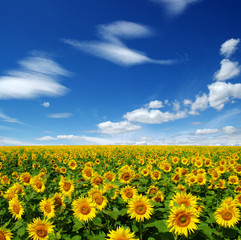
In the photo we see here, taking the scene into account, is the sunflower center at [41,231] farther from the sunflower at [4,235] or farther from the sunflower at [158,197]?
the sunflower at [158,197]

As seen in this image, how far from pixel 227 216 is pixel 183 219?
132cm

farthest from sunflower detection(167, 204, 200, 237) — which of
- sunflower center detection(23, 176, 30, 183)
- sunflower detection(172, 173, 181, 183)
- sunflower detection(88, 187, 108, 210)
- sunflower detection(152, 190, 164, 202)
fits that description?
sunflower center detection(23, 176, 30, 183)

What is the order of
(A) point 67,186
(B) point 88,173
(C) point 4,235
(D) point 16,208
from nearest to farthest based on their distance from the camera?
(C) point 4,235 → (D) point 16,208 → (A) point 67,186 → (B) point 88,173

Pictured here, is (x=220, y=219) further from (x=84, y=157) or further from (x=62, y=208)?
(x=84, y=157)

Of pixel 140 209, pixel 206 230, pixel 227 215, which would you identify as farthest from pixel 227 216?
pixel 140 209

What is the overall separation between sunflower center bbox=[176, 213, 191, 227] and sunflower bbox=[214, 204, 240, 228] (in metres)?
1.17

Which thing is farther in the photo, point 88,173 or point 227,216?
point 88,173

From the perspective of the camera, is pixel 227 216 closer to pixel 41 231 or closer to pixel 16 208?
pixel 41 231

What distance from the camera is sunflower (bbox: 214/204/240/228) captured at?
343 centimetres

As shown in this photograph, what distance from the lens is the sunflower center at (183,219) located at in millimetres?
2758

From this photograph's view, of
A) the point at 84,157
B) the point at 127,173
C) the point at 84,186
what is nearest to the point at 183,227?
the point at 127,173

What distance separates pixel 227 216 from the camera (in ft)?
11.4

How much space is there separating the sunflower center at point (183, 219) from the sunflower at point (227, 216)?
1169 millimetres

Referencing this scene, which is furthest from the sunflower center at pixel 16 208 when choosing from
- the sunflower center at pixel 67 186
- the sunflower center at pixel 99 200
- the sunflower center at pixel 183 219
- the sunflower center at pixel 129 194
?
the sunflower center at pixel 183 219
